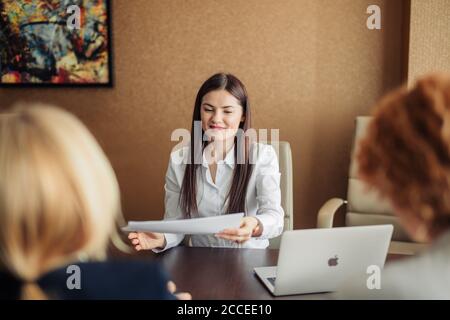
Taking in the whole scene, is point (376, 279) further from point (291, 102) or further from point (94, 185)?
point (291, 102)

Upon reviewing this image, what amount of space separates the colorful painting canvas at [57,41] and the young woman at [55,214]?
7.44ft

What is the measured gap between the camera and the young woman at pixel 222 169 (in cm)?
188

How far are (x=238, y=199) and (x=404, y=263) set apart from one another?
120 cm

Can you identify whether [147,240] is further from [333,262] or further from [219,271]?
[333,262]

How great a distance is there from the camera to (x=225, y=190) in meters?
1.93

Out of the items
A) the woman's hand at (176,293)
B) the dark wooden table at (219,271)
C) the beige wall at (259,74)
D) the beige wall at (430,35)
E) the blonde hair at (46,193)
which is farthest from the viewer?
the beige wall at (259,74)

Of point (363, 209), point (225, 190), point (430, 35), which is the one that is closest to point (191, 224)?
point (225, 190)

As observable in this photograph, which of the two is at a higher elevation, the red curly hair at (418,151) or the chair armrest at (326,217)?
the red curly hair at (418,151)

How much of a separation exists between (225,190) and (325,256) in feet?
2.73

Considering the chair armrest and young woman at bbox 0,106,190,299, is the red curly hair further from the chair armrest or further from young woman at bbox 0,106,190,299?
the chair armrest

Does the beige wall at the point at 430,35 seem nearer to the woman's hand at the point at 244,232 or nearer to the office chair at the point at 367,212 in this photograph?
the office chair at the point at 367,212

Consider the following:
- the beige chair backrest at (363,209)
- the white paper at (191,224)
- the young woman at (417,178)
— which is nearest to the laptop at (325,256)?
the white paper at (191,224)

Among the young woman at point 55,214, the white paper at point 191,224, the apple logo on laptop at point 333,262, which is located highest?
the young woman at point 55,214

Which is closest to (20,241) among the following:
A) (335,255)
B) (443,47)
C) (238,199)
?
(335,255)
